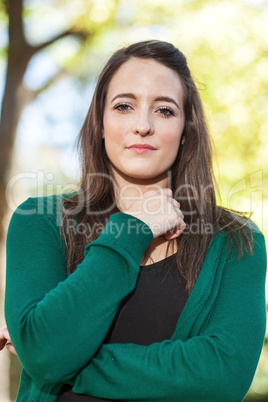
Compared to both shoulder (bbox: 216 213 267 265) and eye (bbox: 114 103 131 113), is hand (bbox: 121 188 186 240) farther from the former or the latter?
eye (bbox: 114 103 131 113)

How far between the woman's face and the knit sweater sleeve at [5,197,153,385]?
12.1 inches

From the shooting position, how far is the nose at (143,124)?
Result: 1.64 meters

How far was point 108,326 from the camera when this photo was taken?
4.37ft

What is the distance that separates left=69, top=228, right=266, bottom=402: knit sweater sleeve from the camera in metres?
1.29

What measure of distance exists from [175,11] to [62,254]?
468 centimetres

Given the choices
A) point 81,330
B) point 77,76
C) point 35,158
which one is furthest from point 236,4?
point 81,330

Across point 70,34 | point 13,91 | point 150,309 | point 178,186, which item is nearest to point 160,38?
point 70,34

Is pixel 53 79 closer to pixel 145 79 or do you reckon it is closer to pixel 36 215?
pixel 145 79

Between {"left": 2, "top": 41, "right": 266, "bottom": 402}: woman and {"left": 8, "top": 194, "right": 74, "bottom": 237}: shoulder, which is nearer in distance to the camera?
{"left": 2, "top": 41, "right": 266, "bottom": 402}: woman

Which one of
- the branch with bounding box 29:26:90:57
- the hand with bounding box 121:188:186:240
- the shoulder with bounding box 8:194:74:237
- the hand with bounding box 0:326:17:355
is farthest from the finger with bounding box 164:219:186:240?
the branch with bounding box 29:26:90:57

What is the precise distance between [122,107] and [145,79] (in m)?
0.14

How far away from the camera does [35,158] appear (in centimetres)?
661

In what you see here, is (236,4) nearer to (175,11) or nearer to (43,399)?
(175,11)

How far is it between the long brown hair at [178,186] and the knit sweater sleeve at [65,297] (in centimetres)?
18
